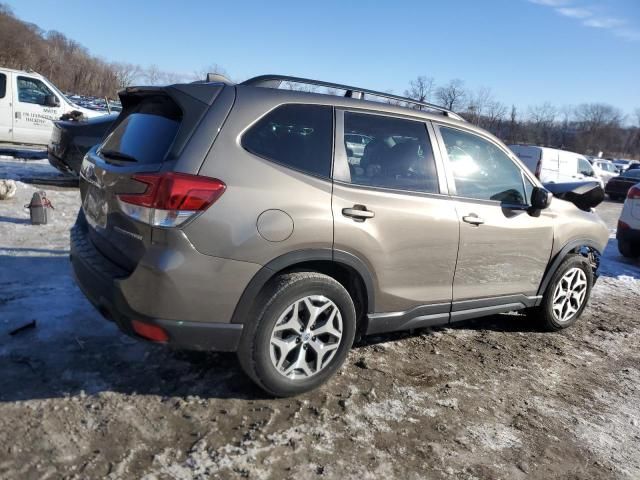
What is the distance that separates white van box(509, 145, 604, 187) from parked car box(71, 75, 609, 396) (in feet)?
46.3

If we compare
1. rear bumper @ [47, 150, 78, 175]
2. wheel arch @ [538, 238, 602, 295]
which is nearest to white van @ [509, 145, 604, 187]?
wheel arch @ [538, 238, 602, 295]

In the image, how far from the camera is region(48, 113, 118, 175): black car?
8578 millimetres

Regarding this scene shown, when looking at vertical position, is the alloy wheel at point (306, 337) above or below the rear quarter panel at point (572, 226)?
Result: below

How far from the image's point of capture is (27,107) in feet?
39.7

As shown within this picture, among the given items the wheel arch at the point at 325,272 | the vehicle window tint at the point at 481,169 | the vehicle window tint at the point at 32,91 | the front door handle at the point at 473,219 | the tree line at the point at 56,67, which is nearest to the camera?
the wheel arch at the point at 325,272

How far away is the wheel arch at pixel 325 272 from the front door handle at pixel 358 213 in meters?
0.23

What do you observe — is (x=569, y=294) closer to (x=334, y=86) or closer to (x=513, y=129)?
(x=334, y=86)

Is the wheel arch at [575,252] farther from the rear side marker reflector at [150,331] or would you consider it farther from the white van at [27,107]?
the white van at [27,107]

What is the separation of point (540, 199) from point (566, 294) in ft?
3.97

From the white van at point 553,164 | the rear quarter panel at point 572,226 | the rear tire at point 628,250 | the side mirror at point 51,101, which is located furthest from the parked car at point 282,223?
the white van at point 553,164

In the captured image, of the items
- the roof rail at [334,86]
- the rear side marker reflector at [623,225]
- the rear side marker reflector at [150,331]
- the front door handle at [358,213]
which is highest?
the roof rail at [334,86]

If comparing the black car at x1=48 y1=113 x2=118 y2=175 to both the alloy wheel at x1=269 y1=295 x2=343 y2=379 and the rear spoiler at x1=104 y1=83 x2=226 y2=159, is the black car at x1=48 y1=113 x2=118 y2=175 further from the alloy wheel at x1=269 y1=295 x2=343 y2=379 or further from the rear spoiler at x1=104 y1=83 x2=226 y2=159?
the alloy wheel at x1=269 y1=295 x2=343 y2=379

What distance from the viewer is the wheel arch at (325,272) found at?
9.59 ft

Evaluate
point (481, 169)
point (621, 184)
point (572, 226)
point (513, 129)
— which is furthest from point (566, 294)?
point (513, 129)
